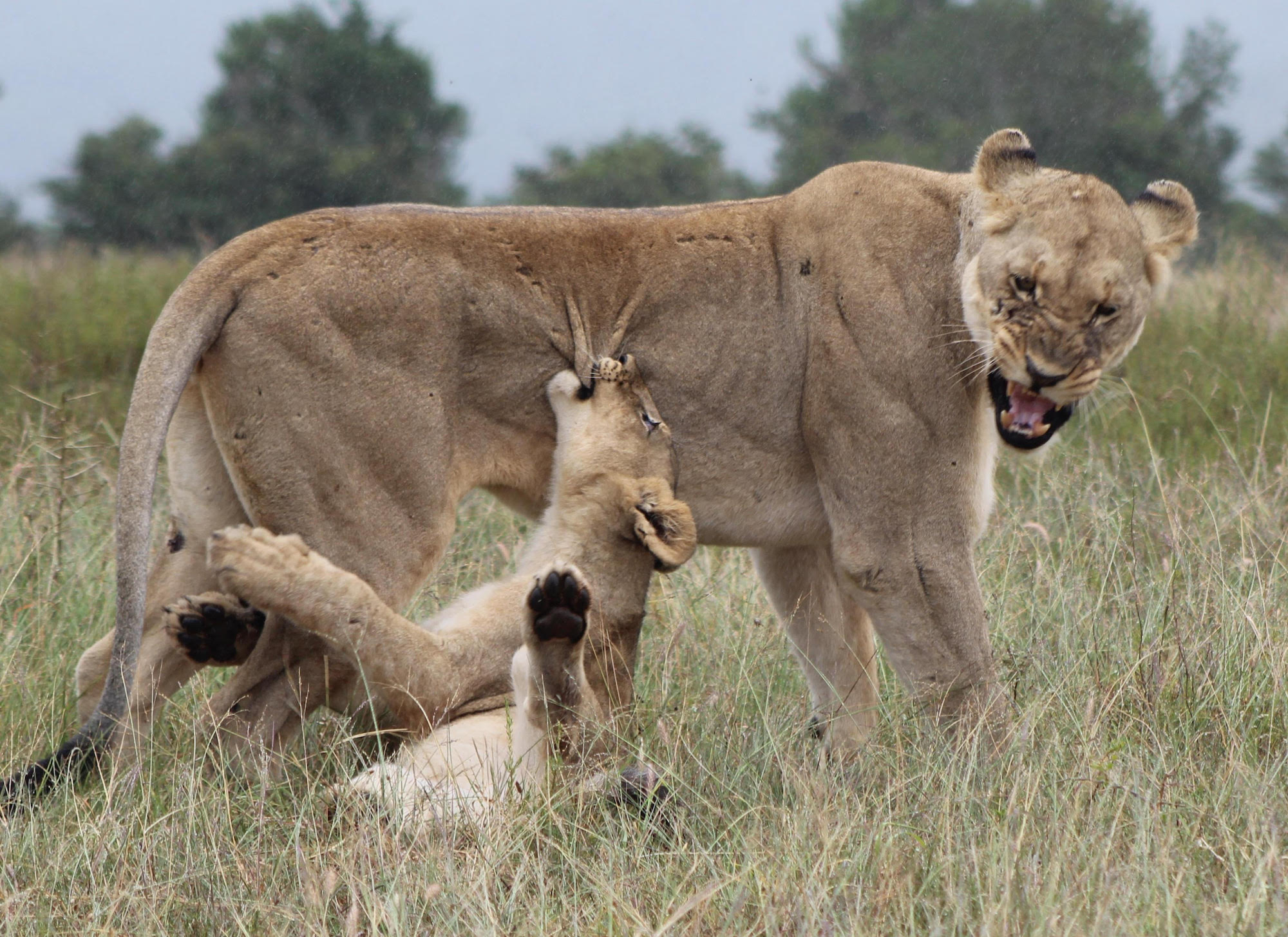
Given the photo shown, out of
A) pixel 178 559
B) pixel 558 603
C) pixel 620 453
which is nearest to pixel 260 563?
pixel 178 559

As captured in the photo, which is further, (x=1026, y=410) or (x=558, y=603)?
(x=1026, y=410)

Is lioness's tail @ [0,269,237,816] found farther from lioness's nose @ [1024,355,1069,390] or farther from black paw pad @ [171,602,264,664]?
lioness's nose @ [1024,355,1069,390]

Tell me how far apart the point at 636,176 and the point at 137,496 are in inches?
1207

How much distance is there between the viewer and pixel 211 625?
3.62 meters

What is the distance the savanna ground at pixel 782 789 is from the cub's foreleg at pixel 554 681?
0.19 metres

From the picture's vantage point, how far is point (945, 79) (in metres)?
29.9

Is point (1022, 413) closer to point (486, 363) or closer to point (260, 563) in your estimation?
point (486, 363)

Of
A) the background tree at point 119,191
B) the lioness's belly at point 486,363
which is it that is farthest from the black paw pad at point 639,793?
the background tree at point 119,191

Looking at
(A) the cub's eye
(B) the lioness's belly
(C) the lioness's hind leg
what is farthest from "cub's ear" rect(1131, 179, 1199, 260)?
(C) the lioness's hind leg

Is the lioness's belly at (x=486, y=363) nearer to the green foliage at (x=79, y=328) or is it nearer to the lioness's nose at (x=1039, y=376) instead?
the lioness's nose at (x=1039, y=376)

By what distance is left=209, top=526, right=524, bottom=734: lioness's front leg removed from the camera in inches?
133

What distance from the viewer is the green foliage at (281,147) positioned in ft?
102

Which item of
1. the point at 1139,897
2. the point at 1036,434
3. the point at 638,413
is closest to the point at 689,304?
the point at 638,413

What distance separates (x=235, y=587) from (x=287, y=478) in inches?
10.9
